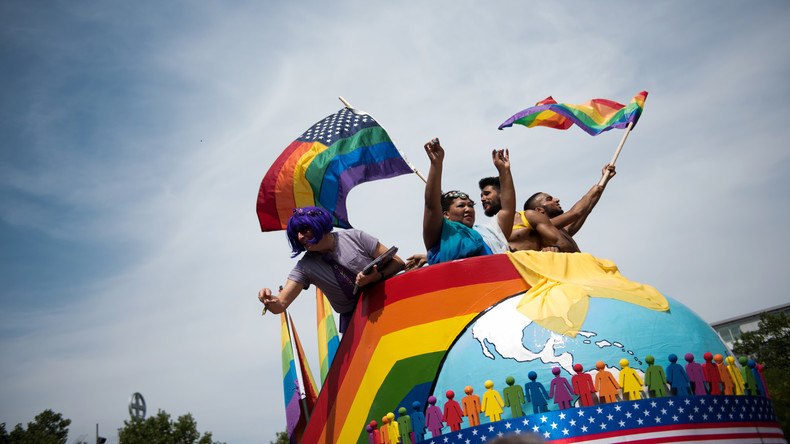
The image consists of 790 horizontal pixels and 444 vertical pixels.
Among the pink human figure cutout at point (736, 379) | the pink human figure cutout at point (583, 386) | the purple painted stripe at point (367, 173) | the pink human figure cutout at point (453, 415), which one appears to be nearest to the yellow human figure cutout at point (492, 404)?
the pink human figure cutout at point (453, 415)

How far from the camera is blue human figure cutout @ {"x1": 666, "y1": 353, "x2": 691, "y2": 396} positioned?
3.69 m

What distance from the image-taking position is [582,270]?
16.0ft

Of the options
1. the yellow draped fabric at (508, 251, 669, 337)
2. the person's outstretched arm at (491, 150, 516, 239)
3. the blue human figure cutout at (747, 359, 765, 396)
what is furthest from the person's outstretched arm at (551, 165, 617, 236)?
the blue human figure cutout at (747, 359, 765, 396)

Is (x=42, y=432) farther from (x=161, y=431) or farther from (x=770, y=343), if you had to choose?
(x=770, y=343)

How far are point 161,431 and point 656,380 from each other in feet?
97.6

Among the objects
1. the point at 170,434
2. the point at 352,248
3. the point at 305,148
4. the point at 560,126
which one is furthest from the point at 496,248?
the point at 170,434

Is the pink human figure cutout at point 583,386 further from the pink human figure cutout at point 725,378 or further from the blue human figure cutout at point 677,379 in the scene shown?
the pink human figure cutout at point 725,378

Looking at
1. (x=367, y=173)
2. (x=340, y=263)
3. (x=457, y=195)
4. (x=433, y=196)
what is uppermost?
(x=367, y=173)

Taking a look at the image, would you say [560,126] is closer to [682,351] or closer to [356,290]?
[356,290]

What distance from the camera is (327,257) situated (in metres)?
5.64

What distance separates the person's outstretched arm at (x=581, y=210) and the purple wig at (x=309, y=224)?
2749 mm

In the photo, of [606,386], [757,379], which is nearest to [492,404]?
[606,386]

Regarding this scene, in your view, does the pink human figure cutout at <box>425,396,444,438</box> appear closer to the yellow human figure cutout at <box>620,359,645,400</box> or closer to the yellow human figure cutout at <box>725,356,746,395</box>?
the yellow human figure cutout at <box>620,359,645,400</box>

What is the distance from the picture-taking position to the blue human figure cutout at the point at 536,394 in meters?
3.74
